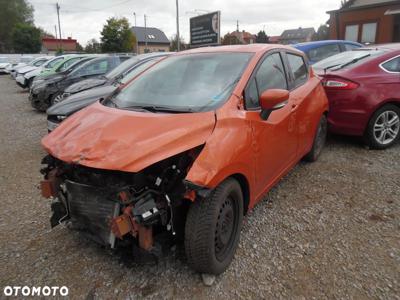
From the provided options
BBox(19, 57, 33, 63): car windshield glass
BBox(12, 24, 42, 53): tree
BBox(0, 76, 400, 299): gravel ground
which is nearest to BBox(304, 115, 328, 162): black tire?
BBox(0, 76, 400, 299): gravel ground

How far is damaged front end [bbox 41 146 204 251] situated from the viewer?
2.09 m

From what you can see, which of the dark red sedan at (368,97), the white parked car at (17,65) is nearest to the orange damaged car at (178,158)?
the dark red sedan at (368,97)

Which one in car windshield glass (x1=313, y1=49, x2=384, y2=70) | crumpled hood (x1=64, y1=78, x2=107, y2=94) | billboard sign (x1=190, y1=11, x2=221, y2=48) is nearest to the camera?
car windshield glass (x1=313, y1=49, x2=384, y2=70)

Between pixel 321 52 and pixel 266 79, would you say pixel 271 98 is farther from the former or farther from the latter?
pixel 321 52

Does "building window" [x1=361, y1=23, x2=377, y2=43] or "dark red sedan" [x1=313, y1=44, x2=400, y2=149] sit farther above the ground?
"building window" [x1=361, y1=23, x2=377, y2=43]

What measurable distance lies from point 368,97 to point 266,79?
2362 millimetres

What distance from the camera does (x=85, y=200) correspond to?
2357mm

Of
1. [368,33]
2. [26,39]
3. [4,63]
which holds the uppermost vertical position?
[26,39]

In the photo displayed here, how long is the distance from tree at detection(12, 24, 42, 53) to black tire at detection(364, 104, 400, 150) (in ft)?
183

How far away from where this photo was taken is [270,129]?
2932mm

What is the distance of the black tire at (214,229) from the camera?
2.24 metres

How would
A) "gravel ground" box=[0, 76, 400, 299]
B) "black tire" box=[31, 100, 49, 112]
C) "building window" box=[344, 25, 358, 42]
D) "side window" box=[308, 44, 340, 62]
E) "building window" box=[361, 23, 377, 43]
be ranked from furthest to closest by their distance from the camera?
"building window" box=[344, 25, 358, 42], "building window" box=[361, 23, 377, 43], "black tire" box=[31, 100, 49, 112], "side window" box=[308, 44, 340, 62], "gravel ground" box=[0, 76, 400, 299]

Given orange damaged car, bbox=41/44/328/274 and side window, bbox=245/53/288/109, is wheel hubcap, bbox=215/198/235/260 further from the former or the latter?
side window, bbox=245/53/288/109

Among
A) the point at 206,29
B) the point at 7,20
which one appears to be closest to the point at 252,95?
the point at 206,29
